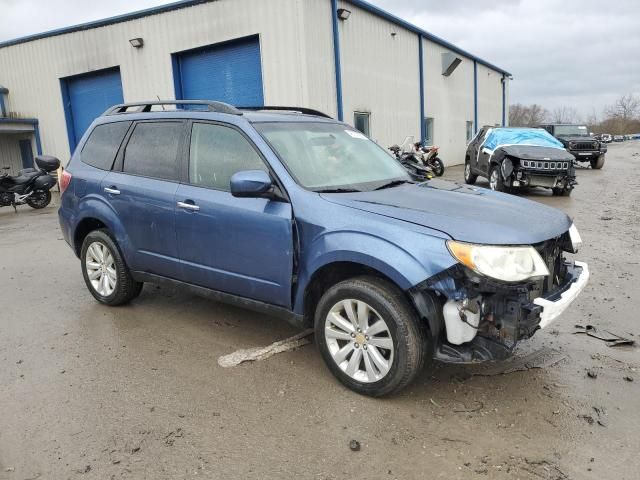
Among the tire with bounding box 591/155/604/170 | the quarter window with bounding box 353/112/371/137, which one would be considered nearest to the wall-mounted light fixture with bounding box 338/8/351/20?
the quarter window with bounding box 353/112/371/137

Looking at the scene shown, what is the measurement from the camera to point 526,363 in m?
3.70

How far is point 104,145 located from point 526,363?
4.21 metres

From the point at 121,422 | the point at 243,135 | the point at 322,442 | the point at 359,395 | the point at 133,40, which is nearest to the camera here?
the point at 322,442

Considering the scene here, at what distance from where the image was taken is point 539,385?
11.1 feet

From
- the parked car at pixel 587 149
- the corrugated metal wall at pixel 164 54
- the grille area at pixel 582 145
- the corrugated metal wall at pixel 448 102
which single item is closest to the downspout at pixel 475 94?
the corrugated metal wall at pixel 448 102

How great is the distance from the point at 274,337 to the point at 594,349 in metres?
2.49

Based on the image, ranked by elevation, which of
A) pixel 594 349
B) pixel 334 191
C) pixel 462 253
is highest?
pixel 334 191

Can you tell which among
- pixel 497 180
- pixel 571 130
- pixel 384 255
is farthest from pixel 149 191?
pixel 571 130

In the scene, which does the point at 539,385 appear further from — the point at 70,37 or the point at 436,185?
the point at 70,37

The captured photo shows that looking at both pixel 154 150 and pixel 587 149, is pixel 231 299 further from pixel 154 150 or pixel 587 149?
pixel 587 149

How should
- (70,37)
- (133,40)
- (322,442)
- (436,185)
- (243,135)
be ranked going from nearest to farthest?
(322,442) → (243,135) → (436,185) → (133,40) → (70,37)

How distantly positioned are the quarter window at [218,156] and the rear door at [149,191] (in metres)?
0.19

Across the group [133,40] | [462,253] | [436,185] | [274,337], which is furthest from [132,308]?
[133,40]

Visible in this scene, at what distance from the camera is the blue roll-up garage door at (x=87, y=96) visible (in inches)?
652
